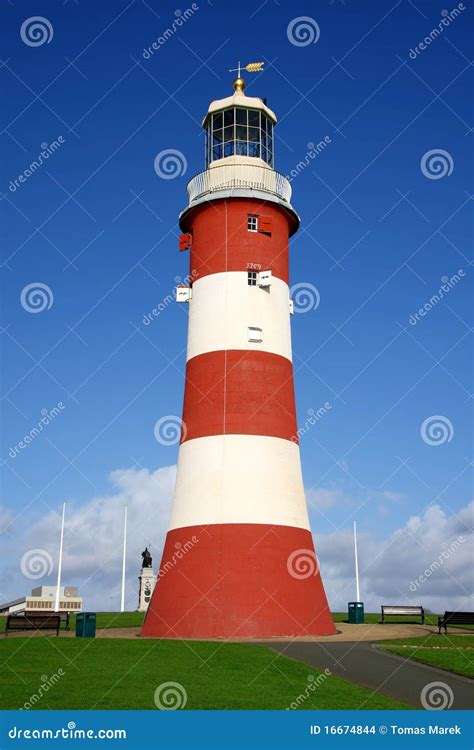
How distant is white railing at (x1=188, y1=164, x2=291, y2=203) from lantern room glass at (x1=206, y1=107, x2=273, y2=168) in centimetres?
103

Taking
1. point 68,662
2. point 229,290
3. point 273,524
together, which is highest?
point 229,290

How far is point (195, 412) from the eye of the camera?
26781mm

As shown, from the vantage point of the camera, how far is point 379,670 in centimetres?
1627

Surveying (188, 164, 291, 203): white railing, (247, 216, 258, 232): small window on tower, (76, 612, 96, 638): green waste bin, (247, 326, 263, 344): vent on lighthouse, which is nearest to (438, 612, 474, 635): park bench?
(247, 326, 263, 344): vent on lighthouse

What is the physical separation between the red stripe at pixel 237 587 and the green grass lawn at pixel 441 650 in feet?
11.1

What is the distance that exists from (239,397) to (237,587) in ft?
21.3

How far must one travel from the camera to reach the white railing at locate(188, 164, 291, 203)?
2838 cm

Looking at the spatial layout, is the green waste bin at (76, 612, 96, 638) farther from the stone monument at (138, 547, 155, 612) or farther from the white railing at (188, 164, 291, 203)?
the stone monument at (138, 547, 155, 612)

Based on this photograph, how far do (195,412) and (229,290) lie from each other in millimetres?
4669

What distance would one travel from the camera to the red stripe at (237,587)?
78.4ft

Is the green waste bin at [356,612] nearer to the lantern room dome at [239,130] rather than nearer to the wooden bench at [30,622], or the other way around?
the wooden bench at [30,622]

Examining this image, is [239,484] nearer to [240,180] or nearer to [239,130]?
[240,180]

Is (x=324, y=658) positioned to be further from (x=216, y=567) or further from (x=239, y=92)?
(x=239, y=92)
